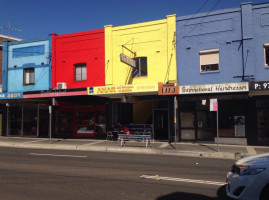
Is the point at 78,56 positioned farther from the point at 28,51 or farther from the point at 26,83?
the point at 26,83

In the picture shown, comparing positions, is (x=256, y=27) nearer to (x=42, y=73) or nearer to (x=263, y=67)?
(x=263, y=67)

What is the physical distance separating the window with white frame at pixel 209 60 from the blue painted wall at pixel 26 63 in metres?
12.0

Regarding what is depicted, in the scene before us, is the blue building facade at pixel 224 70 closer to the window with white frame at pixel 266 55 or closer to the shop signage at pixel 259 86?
the window with white frame at pixel 266 55

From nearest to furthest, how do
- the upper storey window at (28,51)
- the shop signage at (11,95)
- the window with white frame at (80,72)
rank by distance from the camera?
the shop signage at (11,95), the window with white frame at (80,72), the upper storey window at (28,51)

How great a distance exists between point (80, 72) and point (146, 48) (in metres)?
5.68

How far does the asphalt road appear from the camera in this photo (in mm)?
5625

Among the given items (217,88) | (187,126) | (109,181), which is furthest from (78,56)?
(109,181)

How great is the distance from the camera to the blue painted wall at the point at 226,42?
15.5 metres

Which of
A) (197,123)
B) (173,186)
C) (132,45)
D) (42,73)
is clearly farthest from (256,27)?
(42,73)

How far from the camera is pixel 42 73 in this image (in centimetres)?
2109

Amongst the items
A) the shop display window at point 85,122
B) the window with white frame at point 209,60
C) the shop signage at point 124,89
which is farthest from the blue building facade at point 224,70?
the shop display window at point 85,122

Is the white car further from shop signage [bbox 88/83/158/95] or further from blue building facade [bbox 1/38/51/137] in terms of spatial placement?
blue building facade [bbox 1/38/51/137]

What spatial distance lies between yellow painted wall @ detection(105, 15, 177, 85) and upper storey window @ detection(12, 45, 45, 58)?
6.03 m

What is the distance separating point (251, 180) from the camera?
166 inches
